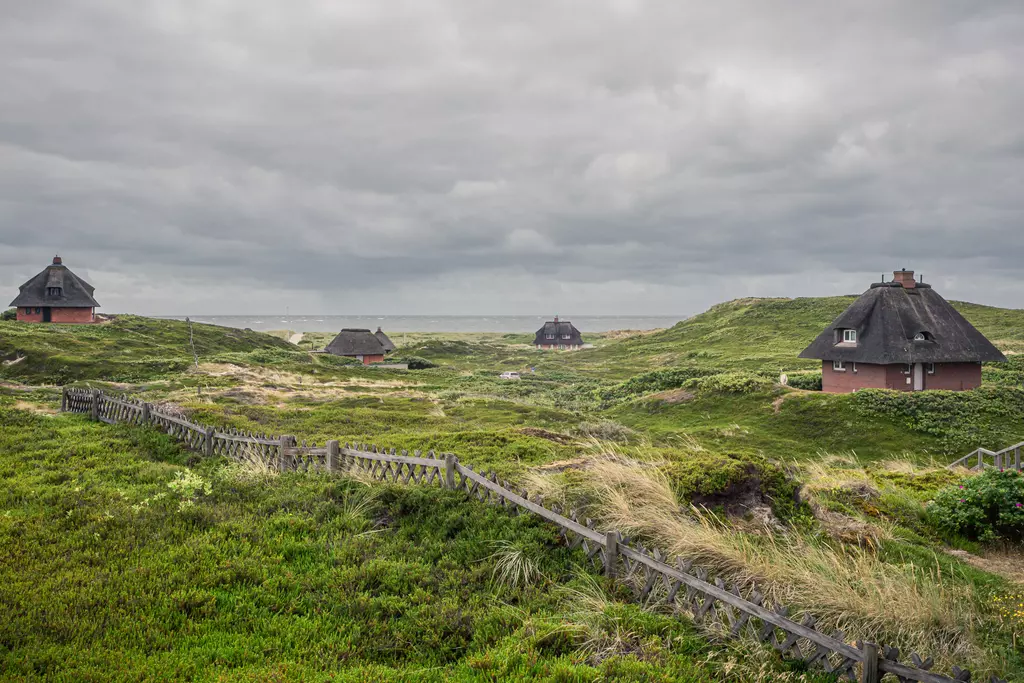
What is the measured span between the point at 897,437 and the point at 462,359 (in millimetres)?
71125

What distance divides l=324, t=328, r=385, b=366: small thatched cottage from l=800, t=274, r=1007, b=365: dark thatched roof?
54.2 metres

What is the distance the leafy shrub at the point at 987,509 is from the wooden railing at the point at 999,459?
49.1 inches

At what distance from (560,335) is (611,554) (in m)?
110

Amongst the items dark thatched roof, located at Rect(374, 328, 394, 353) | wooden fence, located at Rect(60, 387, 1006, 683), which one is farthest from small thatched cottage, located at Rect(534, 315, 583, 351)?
wooden fence, located at Rect(60, 387, 1006, 683)

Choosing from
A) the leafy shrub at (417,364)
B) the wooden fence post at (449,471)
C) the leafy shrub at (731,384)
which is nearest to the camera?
the wooden fence post at (449,471)

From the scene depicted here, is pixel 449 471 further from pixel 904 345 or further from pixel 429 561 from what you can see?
pixel 904 345

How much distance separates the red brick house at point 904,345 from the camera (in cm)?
3544

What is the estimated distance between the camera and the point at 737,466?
35.7ft

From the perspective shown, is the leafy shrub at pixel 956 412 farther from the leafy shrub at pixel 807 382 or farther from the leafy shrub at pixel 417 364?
the leafy shrub at pixel 417 364

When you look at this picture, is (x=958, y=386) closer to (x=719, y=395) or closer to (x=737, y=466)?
(x=719, y=395)

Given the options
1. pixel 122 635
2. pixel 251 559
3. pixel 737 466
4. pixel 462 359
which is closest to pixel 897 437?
pixel 737 466

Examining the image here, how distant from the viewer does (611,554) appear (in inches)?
314

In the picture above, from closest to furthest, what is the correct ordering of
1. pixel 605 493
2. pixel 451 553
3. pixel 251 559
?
pixel 251 559 < pixel 451 553 < pixel 605 493

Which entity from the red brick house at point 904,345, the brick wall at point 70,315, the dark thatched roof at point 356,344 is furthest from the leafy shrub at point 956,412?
the brick wall at point 70,315
